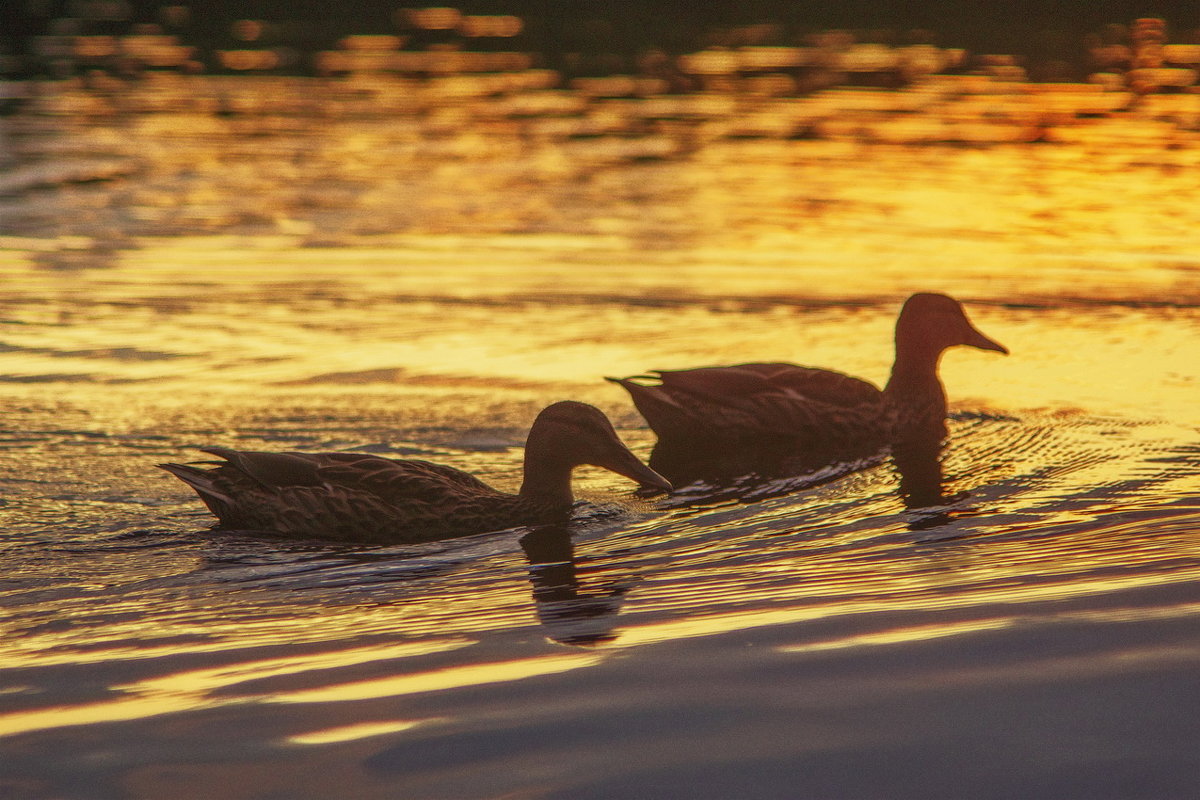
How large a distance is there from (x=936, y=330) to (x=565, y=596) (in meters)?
4.88

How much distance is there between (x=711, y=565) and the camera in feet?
24.0

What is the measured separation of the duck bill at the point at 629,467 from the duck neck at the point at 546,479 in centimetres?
20

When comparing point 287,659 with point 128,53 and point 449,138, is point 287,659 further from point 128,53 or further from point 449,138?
point 128,53

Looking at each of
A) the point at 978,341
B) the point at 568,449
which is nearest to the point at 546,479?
the point at 568,449

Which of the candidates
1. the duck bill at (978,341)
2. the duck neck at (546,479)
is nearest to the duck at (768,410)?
the duck bill at (978,341)

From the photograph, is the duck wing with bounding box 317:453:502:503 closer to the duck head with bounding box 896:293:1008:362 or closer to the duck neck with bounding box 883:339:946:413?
the duck neck with bounding box 883:339:946:413

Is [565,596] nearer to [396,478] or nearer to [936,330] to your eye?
[396,478]

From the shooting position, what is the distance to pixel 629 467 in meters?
8.53

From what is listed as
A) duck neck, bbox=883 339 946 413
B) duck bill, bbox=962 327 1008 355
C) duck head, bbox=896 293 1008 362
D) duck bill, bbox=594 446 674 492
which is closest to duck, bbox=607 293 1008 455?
duck neck, bbox=883 339 946 413

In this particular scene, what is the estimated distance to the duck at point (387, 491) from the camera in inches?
321

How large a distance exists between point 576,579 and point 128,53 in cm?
2952

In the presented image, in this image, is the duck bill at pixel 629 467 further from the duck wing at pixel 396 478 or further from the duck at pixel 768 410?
the duck at pixel 768 410

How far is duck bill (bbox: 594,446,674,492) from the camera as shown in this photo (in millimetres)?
8461

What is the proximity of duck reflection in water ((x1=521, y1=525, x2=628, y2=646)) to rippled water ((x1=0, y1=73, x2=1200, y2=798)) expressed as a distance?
30 millimetres
